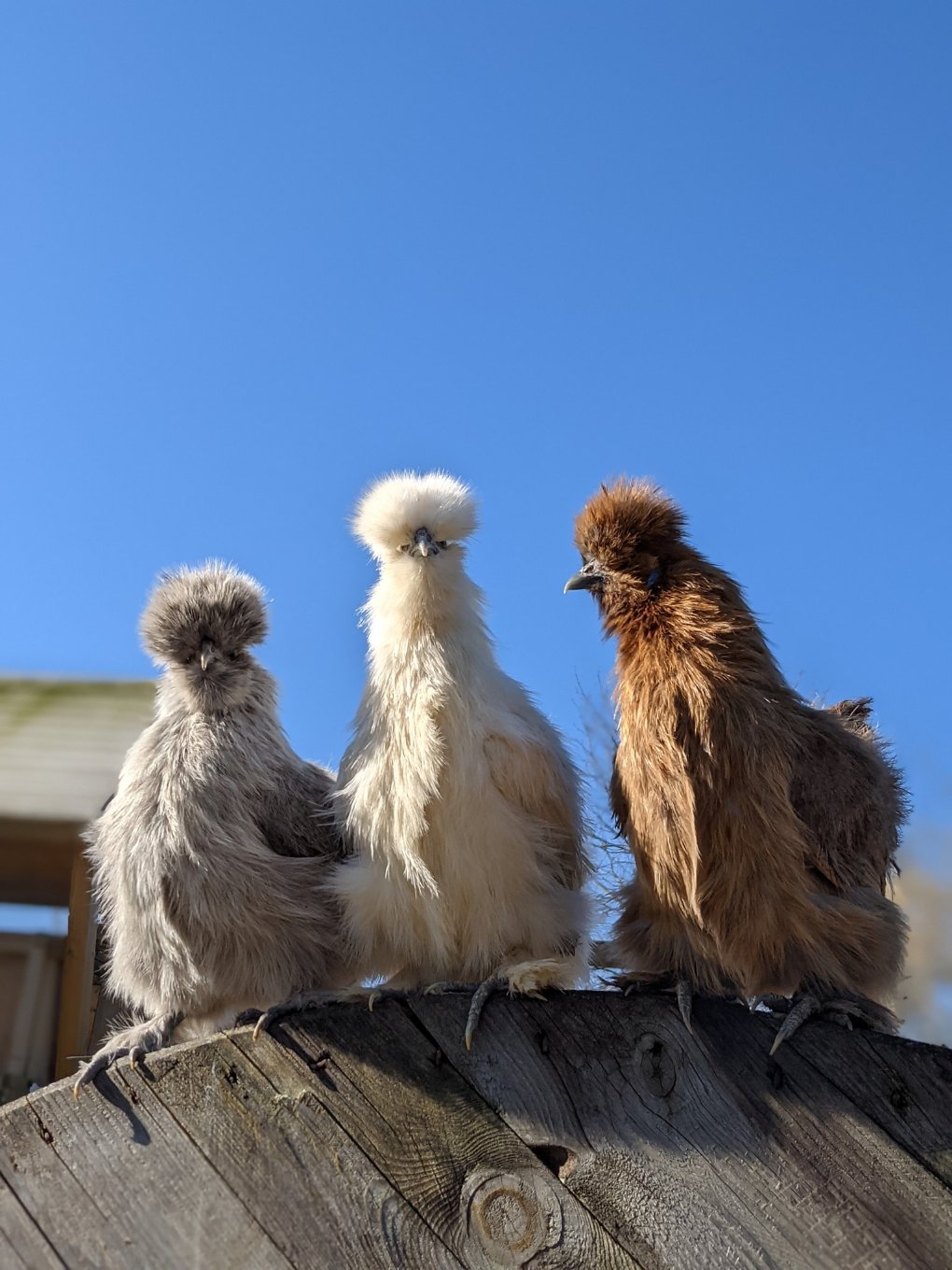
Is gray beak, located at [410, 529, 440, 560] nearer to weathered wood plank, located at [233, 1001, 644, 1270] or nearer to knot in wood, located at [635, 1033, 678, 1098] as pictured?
weathered wood plank, located at [233, 1001, 644, 1270]

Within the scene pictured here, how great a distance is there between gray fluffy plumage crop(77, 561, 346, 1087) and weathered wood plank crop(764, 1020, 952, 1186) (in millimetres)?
1318

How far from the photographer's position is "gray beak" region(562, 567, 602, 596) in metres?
2.98

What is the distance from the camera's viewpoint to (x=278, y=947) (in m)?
2.96

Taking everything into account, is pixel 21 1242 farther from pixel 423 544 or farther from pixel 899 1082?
pixel 423 544

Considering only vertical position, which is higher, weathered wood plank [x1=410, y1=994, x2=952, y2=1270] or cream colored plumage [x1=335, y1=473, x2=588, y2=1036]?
cream colored plumage [x1=335, y1=473, x2=588, y2=1036]

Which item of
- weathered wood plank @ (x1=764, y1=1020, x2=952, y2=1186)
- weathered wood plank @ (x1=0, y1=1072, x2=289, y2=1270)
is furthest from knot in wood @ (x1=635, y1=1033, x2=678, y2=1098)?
weathered wood plank @ (x1=0, y1=1072, x2=289, y2=1270)

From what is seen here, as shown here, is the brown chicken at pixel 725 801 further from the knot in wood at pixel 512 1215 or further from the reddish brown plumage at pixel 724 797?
the knot in wood at pixel 512 1215

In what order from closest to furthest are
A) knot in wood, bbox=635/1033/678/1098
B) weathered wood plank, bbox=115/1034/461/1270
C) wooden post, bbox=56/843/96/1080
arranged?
weathered wood plank, bbox=115/1034/461/1270 → knot in wood, bbox=635/1033/678/1098 → wooden post, bbox=56/843/96/1080

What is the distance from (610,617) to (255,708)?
42.8 inches

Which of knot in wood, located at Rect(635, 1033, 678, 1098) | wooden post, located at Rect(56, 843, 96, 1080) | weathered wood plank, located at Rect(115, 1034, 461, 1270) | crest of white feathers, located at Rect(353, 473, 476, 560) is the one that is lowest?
weathered wood plank, located at Rect(115, 1034, 461, 1270)

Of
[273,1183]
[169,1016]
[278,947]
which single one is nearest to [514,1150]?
[273,1183]

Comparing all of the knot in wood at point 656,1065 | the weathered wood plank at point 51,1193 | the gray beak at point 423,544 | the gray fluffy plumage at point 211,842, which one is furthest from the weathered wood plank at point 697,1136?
the gray beak at point 423,544

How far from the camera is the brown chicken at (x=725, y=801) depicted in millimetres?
2566

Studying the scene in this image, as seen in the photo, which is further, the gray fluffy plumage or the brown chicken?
the gray fluffy plumage
